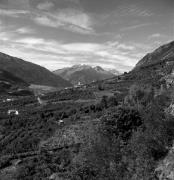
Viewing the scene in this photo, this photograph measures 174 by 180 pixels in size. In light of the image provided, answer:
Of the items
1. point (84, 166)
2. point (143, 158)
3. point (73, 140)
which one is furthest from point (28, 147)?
point (143, 158)

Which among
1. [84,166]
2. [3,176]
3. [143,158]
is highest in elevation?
[143,158]

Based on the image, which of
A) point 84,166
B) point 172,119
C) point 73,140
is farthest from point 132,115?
point 84,166

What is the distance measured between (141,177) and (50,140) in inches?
1402

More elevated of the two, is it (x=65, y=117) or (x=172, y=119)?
(x=172, y=119)

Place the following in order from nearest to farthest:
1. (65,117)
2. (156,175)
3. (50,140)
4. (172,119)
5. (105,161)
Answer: (156,175)
(105,161)
(172,119)
(50,140)
(65,117)

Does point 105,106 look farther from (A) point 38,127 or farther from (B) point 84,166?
(B) point 84,166

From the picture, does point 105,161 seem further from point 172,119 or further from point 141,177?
point 172,119

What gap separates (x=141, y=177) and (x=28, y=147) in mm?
34934

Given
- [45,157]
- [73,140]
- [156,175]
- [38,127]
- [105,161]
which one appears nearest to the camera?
[156,175]

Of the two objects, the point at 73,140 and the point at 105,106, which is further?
the point at 105,106

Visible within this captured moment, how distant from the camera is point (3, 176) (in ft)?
119

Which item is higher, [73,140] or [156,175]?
[156,175]

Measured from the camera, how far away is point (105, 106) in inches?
3295

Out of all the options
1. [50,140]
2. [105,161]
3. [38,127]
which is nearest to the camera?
[105,161]
